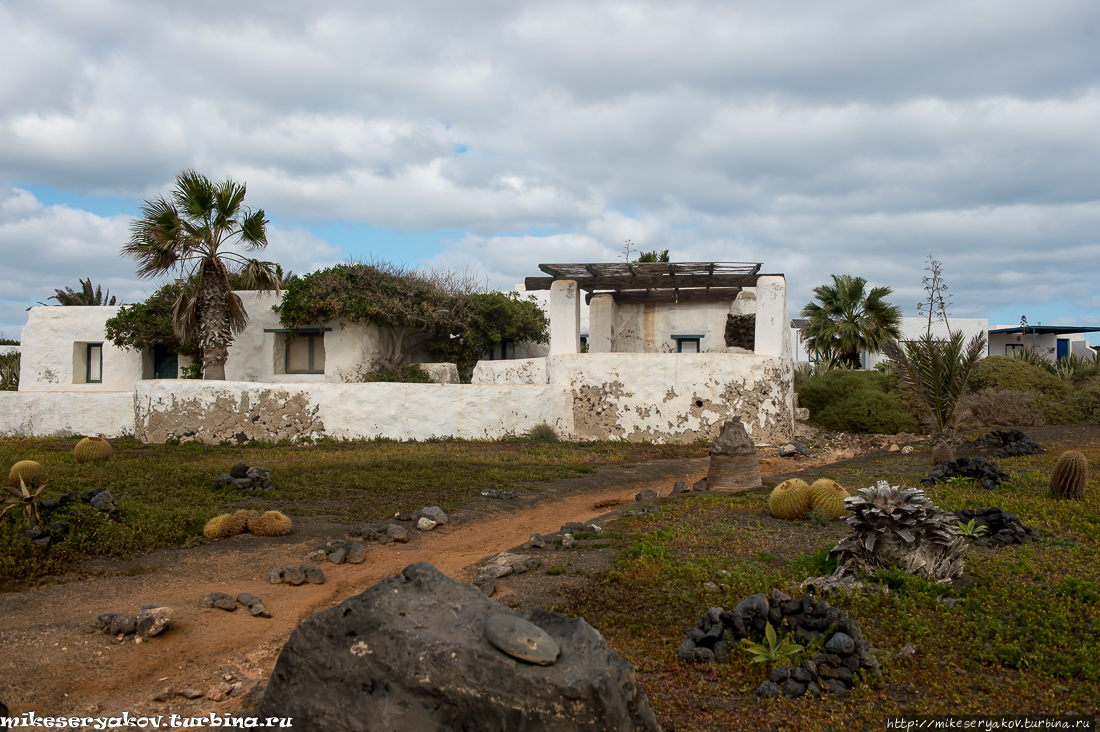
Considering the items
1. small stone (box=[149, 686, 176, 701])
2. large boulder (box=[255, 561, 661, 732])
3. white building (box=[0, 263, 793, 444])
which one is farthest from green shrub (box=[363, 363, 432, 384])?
large boulder (box=[255, 561, 661, 732])

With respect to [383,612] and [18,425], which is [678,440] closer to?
[383,612]

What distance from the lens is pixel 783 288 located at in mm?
17781

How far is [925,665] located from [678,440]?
1328 cm

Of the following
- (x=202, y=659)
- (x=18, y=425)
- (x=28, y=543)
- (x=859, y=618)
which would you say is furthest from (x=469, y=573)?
(x=18, y=425)

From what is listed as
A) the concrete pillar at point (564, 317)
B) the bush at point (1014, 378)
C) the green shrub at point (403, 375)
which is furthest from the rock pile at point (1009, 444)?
the green shrub at point (403, 375)

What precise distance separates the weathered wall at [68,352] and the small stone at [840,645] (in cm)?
2366

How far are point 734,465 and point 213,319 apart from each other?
46.0 ft

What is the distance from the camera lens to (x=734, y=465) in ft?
35.6

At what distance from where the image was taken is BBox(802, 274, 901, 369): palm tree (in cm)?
2541

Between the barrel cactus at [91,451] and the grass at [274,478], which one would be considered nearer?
the grass at [274,478]

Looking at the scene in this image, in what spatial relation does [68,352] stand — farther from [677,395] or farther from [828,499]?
[828,499]

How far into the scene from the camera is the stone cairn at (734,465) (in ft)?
35.6

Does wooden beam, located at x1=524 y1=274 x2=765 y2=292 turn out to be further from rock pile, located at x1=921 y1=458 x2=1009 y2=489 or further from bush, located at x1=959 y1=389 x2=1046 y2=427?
rock pile, located at x1=921 y1=458 x2=1009 y2=489

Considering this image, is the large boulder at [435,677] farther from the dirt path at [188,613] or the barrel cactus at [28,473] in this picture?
the barrel cactus at [28,473]
